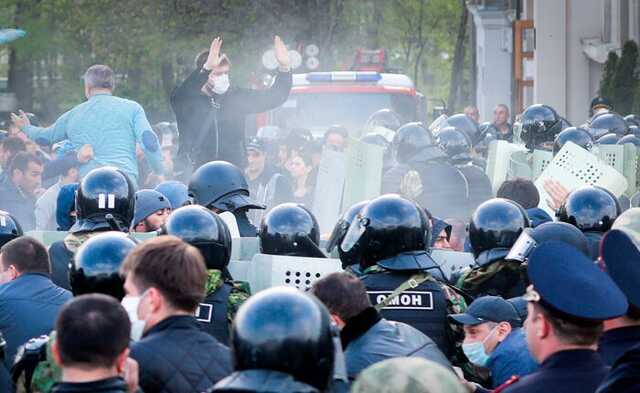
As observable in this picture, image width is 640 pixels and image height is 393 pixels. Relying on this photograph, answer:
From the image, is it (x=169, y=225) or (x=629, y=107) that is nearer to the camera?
(x=169, y=225)

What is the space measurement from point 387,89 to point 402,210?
1319 cm

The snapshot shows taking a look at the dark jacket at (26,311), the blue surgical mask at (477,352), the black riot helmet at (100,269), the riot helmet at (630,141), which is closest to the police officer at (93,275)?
the black riot helmet at (100,269)

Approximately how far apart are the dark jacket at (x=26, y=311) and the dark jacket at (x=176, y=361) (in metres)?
1.59

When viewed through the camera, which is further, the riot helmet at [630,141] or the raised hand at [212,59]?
the riot helmet at [630,141]

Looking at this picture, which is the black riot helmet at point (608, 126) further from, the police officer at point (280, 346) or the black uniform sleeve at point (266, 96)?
the police officer at point (280, 346)

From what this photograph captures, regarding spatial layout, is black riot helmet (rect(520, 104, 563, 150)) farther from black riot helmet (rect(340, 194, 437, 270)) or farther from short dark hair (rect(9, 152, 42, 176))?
black riot helmet (rect(340, 194, 437, 270))

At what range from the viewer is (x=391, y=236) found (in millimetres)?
6648

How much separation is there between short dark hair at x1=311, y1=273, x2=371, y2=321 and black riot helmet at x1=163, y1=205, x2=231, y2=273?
130 centimetres

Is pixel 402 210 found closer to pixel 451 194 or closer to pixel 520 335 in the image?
pixel 520 335

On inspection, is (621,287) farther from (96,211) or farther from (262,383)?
(96,211)

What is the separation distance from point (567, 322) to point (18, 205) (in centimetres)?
898

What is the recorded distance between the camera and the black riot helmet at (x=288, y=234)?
738cm

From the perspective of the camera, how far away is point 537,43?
29906 millimetres

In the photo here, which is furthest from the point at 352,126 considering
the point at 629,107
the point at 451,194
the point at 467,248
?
the point at 467,248
